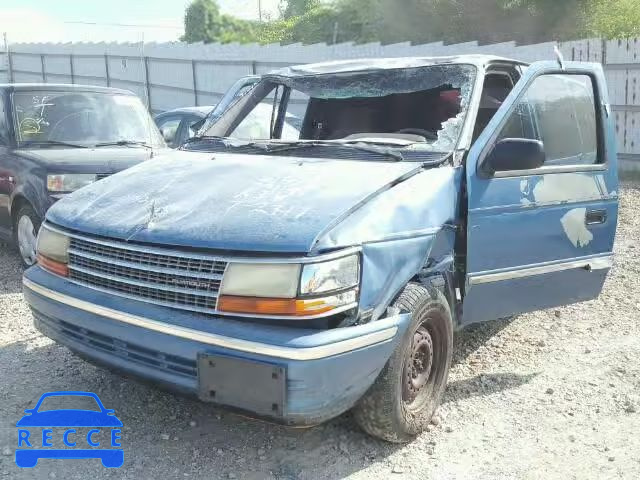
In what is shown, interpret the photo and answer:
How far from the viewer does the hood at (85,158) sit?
5.74 m

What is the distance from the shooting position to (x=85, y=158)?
5.93 meters

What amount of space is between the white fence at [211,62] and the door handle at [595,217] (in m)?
6.34

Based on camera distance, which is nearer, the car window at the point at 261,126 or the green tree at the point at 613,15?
the car window at the point at 261,126

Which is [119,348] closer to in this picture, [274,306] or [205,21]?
[274,306]

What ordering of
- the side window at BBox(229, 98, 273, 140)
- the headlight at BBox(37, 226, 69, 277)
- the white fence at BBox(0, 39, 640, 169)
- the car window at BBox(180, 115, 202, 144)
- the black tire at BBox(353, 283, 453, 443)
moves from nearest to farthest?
the black tire at BBox(353, 283, 453, 443) → the headlight at BBox(37, 226, 69, 277) → the side window at BBox(229, 98, 273, 140) → the car window at BBox(180, 115, 202, 144) → the white fence at BBox(0, 39, 640, 169)

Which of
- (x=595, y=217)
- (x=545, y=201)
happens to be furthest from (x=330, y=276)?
(x=595, y=217)

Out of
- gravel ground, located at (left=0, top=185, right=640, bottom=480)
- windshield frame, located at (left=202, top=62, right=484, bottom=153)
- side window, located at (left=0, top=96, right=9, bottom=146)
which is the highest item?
windshield frame, located at (left=202, top=62, right=484, bottom=153)

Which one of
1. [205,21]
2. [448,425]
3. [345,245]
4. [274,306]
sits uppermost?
[205,21]

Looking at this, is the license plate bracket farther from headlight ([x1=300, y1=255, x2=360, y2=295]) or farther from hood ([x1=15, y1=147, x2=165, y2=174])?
hood ([x1=15, y1=147, x2=165, y2=174])

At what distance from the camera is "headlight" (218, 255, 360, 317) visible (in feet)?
8.61

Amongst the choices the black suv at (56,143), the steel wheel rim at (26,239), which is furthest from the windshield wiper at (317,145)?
the steel wheel rim at (26,239)

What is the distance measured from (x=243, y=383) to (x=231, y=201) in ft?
2.81

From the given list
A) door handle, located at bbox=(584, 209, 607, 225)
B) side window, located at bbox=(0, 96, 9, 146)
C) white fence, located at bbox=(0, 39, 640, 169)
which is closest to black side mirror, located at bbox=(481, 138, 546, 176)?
door handle, located at bbox=(584, 209, 607, 225)

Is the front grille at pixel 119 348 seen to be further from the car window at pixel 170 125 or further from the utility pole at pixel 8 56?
the utility pole at pixel 8 56
